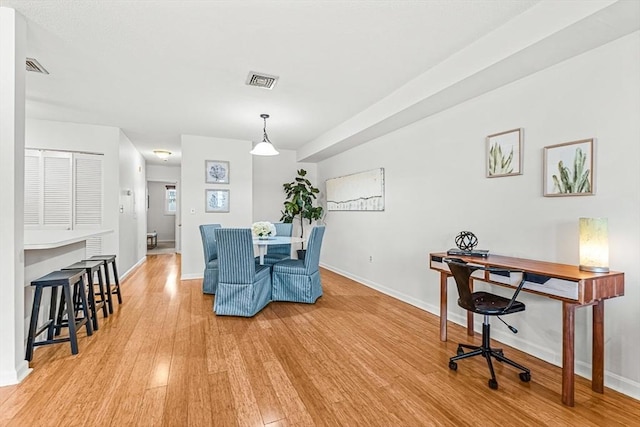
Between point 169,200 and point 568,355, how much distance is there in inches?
483

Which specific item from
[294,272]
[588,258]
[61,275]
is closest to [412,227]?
[294,272]

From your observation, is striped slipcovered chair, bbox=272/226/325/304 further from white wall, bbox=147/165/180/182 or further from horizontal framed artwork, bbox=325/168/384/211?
white wall, bbox=147/165/180/182

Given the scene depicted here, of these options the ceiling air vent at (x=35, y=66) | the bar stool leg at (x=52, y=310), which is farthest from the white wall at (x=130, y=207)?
the bar stool leg at (x=52, y=310)

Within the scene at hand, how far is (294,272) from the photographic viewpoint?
13.3 ft

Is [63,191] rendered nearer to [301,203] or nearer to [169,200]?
[301,203]

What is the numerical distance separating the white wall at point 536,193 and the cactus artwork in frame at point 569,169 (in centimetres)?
5

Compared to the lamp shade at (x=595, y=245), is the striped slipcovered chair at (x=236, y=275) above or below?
below

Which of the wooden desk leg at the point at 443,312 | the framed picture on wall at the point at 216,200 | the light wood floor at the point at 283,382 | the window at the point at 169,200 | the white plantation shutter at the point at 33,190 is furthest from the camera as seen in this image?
the window at the point at 169,200

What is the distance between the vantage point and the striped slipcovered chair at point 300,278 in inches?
158

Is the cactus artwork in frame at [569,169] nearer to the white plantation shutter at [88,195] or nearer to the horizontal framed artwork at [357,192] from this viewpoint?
the horizontal framed artwork at [357,192]

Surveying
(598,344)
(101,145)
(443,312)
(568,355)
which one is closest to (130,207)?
(101,145)

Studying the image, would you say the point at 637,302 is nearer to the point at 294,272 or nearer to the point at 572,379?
the point at 572,379

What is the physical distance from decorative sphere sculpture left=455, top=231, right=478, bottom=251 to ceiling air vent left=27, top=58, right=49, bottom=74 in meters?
4.23

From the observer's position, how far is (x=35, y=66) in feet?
9.61
